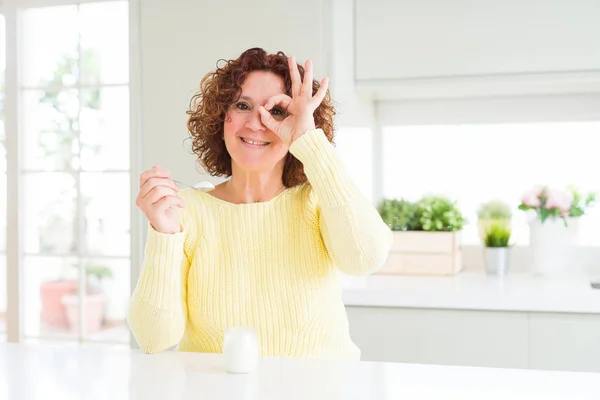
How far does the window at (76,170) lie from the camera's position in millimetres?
2854

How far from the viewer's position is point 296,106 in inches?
56.7

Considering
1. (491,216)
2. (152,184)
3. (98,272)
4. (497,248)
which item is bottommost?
(98,272)

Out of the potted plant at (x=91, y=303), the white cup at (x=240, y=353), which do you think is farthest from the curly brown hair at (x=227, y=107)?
the potted plant at (x=91, y=303)

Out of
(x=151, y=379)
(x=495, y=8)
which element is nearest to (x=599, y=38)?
(x=495, y=8)

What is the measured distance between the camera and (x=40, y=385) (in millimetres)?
1163

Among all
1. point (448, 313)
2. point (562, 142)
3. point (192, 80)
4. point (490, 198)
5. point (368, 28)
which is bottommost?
point (448, 313)

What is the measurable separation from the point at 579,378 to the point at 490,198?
191cm

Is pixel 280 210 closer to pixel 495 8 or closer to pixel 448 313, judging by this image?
pixel 448 313

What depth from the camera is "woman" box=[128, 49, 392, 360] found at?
4.52 ft

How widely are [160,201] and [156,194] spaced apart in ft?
0.05

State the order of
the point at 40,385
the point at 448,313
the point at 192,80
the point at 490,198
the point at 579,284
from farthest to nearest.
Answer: the point at 490,198 → the point at 192,80 → the point at 579,284 → the point at 448,313 → the point at 40,385

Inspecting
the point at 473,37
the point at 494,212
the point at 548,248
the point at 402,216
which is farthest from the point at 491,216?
the point at 473,37

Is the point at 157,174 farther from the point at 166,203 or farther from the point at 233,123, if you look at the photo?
the point at 233,123

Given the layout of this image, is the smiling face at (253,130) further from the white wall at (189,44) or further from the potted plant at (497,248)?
the potted plant at (497,248)
